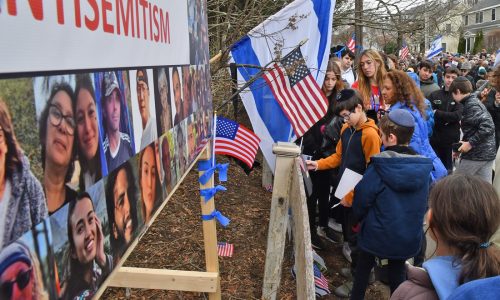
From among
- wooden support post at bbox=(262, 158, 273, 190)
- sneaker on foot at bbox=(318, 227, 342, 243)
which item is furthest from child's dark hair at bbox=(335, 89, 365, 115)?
wooden support post at bbox=(262, 158, 273, 190)

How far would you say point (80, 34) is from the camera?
1.06 metres

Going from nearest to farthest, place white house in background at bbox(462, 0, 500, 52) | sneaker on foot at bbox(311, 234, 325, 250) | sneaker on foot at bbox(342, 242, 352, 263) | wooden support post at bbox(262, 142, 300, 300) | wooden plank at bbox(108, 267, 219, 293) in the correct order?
wooden plank at bbox(108, 267, 219, 293), wooden support post at bbox(262, 142, 300, 300), sneaker on foot at bbox(342, 242, 352, 263), sneaker on foot at bbox(311, 234, 325, 250), white house in background at bbox(462, 0, 500, 52)

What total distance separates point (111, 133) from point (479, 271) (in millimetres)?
1360

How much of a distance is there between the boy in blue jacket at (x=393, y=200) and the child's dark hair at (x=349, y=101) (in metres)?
0.46

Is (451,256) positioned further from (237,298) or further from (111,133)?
(237,298)

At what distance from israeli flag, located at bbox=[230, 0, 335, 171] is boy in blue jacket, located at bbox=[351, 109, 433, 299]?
4.78 ft

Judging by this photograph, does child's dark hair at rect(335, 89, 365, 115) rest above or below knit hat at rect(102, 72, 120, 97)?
below

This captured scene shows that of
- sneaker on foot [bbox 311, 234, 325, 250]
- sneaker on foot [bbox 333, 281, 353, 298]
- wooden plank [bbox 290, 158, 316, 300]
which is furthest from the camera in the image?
sneaker on foot [bbox 311, 234, 325, 250]

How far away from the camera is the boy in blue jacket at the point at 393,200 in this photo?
3.09 meters

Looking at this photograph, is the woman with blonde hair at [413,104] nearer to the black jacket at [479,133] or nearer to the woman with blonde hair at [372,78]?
the woman with blonde hair at [372,78]

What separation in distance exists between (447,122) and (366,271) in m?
3.59

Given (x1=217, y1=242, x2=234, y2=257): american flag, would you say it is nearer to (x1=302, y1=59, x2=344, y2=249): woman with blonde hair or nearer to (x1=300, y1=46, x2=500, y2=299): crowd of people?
(x1=300, y1=46, x2=500, y2=299): crowd of people

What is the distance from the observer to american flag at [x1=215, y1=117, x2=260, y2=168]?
3.88 meters

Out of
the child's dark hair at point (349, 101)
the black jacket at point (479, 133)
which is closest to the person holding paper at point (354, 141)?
the child's dark hair at point (349, 101)
